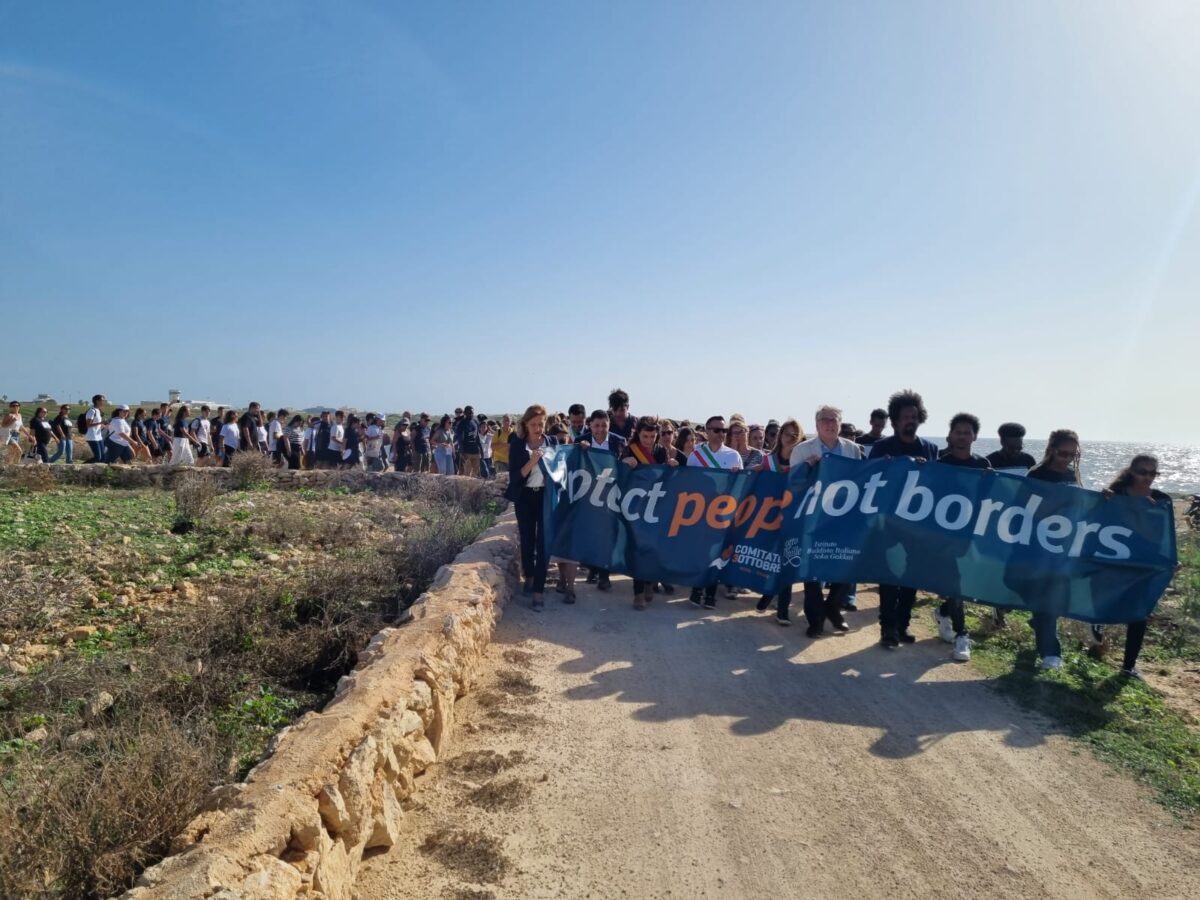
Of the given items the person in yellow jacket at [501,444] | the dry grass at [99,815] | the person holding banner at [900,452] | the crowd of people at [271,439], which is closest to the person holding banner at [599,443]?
the person holding banner at [900,452]

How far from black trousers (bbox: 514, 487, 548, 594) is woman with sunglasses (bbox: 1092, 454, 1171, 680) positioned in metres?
5.11

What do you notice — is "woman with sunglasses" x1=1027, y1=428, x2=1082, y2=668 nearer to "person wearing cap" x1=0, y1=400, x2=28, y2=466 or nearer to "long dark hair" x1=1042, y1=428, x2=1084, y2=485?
"long dark hair" x1=1042, y1=428, x2=1084, y2=485

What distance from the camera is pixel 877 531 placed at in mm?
6426

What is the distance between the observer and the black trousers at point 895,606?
639 cm

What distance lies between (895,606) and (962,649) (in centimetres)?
63

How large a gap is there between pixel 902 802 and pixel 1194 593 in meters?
7.88

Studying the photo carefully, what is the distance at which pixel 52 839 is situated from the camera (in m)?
2.68

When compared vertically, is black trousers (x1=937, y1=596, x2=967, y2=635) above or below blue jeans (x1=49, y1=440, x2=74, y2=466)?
below

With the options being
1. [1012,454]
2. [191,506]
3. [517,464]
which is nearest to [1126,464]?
[1012,454]

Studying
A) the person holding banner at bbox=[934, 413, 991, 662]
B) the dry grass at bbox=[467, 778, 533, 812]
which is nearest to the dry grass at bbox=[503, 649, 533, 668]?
the dry grass at bbox=[467, 778, 533, 812]

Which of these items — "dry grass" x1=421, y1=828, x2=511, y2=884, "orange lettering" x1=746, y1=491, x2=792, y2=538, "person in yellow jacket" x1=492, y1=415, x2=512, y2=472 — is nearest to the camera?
"dry grass" x1=421, y1=828, x2=511, y2=884

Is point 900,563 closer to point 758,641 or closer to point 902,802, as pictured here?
point 758,641

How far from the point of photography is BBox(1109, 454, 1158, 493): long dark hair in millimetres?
6150

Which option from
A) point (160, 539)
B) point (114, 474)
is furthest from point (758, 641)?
point (114, 474)
